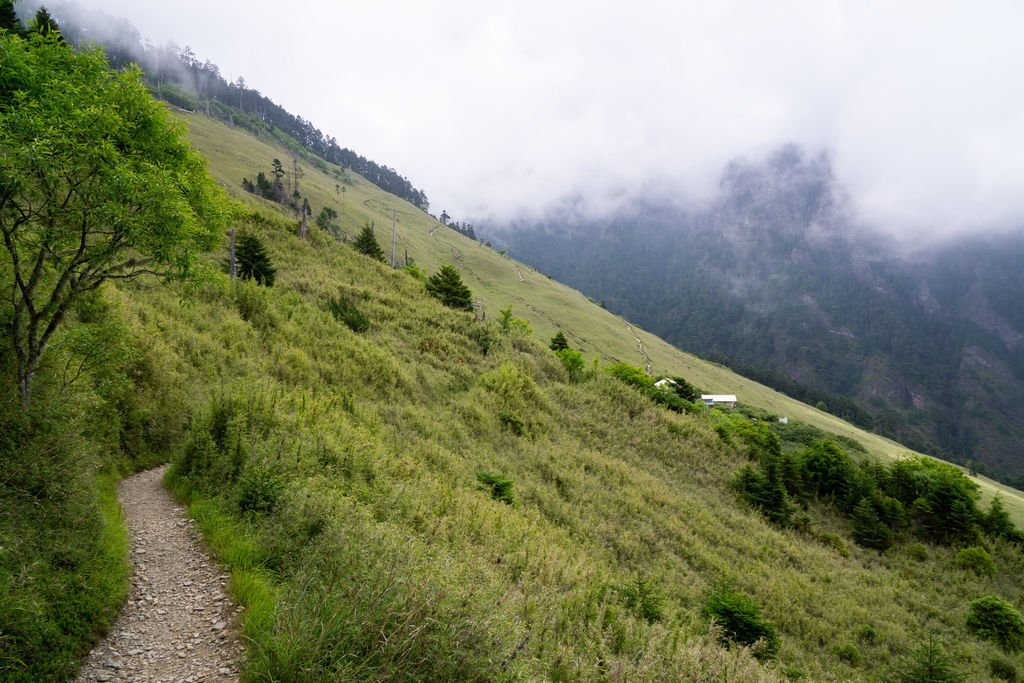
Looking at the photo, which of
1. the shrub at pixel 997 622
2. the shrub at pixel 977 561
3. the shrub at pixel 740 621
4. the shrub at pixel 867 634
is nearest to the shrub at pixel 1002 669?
the shrub at pixel 997 622

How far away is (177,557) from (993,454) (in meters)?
285

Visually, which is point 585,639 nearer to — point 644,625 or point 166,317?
point 644,625

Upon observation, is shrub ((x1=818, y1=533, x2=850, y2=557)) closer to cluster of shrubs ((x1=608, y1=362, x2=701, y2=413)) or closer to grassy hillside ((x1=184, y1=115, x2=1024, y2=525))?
cluster of shrubs ((x1=608, y1=362, x2=701, y2=413))

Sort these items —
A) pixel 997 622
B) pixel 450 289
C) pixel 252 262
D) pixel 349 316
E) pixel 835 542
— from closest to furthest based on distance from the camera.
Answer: pixel 997 622 → pixel 835 542 → pixel 349 316 → pixel 252 262 → pixel 450 289

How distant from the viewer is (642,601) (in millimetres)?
9586

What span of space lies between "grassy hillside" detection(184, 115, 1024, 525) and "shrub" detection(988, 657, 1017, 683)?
59.9m

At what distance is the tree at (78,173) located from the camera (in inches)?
240

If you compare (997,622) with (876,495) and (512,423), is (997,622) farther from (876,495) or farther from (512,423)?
(512,423)

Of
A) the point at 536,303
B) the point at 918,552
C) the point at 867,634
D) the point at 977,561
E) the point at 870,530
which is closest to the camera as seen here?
the point at 867,634

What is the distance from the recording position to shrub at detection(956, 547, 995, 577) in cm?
2070

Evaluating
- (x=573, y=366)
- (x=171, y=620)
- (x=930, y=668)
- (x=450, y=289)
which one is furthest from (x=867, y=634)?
(x=450, y=289)

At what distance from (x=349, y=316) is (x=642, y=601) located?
67.8ft

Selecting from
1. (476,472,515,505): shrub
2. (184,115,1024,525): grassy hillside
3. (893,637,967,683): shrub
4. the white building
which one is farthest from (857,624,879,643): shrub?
the white building

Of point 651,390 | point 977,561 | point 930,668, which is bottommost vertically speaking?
point 930,668
